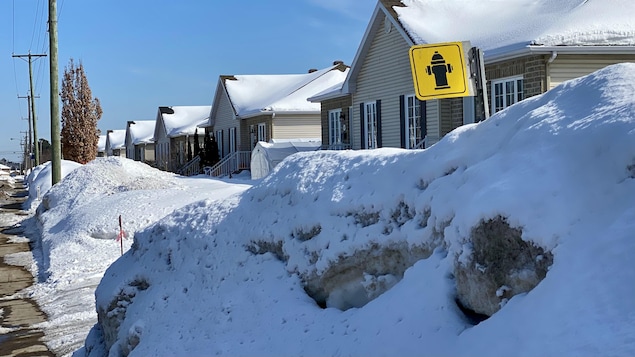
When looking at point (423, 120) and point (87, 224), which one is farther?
point (423, 120)

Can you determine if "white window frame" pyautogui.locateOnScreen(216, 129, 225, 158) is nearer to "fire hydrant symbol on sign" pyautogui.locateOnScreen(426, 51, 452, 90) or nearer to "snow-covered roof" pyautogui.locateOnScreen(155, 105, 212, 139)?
"snow-covered roof" pyautogui.locateOnScreen(155, 105, 212, 139)

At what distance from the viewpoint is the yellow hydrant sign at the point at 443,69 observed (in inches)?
281

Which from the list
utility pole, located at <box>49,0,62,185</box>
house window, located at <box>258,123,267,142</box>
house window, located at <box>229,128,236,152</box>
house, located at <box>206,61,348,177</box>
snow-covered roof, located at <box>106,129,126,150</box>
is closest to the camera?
utility pole, located at <box>49,0,62,185</box>

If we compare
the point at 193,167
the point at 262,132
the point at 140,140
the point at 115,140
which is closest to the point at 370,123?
the point at 262,132

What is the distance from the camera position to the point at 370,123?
23.0 m

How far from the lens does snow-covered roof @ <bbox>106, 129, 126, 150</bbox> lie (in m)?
86.8

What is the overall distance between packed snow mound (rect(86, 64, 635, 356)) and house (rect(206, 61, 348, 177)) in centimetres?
2472

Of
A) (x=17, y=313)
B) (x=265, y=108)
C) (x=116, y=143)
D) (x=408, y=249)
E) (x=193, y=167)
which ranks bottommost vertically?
(x=17, y=313)

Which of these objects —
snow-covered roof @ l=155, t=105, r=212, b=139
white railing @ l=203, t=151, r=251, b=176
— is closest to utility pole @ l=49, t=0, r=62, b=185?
white railing @ l=203, t=151, r=251, b=176

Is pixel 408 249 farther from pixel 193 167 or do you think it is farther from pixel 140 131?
pixel 140 131

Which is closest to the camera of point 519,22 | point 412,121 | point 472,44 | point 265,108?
point 472,44

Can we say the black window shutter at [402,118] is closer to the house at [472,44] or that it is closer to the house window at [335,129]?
the house at [472,44]

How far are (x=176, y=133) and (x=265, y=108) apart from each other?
1807 centimetres

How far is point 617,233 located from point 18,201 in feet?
120
